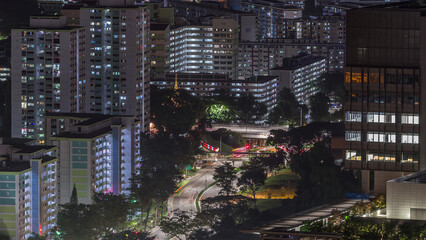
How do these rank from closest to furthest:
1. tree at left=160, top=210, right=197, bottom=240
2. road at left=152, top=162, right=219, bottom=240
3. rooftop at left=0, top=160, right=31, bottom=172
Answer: rooftop at left=0, top=160, right=31, bottom=172, tree at left=160, top=210, right=197, bottom=240, road at left=152, top=162, right=219, bottom=240

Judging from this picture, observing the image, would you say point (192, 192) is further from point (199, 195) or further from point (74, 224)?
point (74, 224)

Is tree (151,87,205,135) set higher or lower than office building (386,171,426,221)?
higher

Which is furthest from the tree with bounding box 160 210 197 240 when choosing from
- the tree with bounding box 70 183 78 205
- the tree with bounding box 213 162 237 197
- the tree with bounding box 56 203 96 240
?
the tree with bounding box 213 162 237 197

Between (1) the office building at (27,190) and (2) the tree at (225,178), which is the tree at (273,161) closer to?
(2) the tree at (225,178)

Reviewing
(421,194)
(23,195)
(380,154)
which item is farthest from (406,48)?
(23,195)

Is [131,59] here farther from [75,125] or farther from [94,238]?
[94,238]

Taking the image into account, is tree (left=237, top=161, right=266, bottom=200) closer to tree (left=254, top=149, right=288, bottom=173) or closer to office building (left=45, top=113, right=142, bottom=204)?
tree (left=254, top=149, right=288, bottom=173)

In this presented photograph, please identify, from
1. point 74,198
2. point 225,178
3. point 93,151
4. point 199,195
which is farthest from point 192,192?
point 74,198
